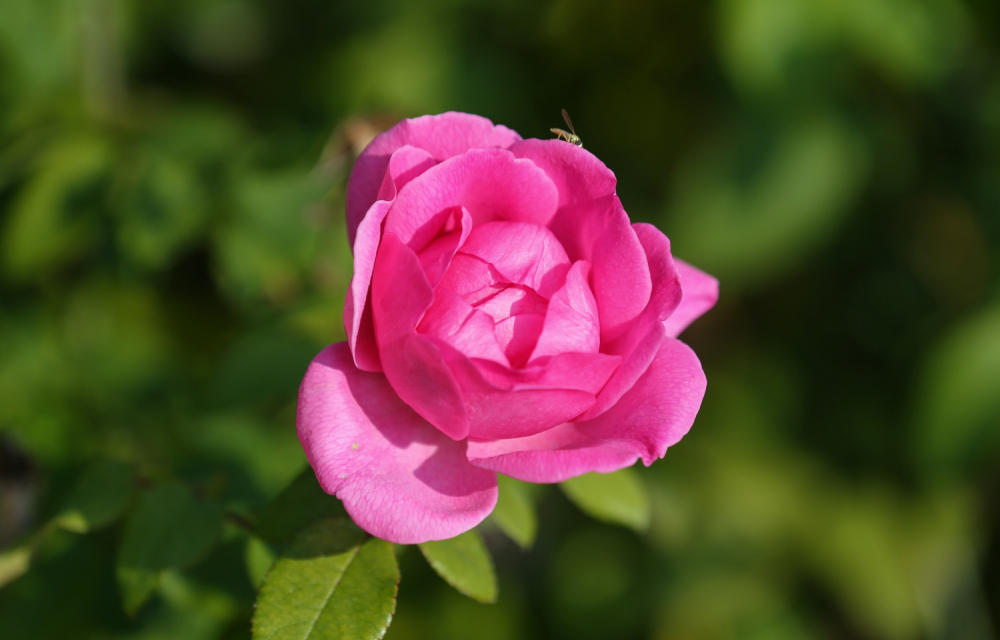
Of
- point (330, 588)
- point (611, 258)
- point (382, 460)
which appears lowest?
point (330, 588)

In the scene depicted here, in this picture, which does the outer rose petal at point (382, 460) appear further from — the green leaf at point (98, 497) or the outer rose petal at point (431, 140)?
the green leaf at point (98, 497)

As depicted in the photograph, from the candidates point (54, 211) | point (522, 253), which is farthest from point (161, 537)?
point (54, 211)

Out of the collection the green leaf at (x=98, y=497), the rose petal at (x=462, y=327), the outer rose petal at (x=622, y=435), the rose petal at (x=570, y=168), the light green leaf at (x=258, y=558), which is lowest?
the light green leaf at (x=258, y=558)

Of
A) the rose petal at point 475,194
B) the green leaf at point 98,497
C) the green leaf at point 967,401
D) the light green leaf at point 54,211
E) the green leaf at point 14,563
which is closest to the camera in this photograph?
the rose petal at point 475,194

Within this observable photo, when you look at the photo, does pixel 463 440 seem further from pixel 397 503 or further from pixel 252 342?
pixel 252 342

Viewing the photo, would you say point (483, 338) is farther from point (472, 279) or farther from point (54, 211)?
point (54, 211)

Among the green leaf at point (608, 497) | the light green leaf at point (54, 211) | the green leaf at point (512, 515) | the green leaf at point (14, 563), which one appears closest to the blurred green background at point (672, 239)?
the light green leaf at point (54, 211)

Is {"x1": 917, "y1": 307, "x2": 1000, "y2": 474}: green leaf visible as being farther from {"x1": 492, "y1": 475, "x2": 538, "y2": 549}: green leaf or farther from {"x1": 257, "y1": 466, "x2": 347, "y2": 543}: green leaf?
{"x1": 257, "y1": 466, "x2": 347, "y2": 543}: green leaf

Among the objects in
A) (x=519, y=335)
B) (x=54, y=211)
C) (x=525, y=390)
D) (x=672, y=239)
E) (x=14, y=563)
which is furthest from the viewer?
(x=672, y=239)

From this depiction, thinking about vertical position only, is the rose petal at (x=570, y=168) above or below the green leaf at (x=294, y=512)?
above
